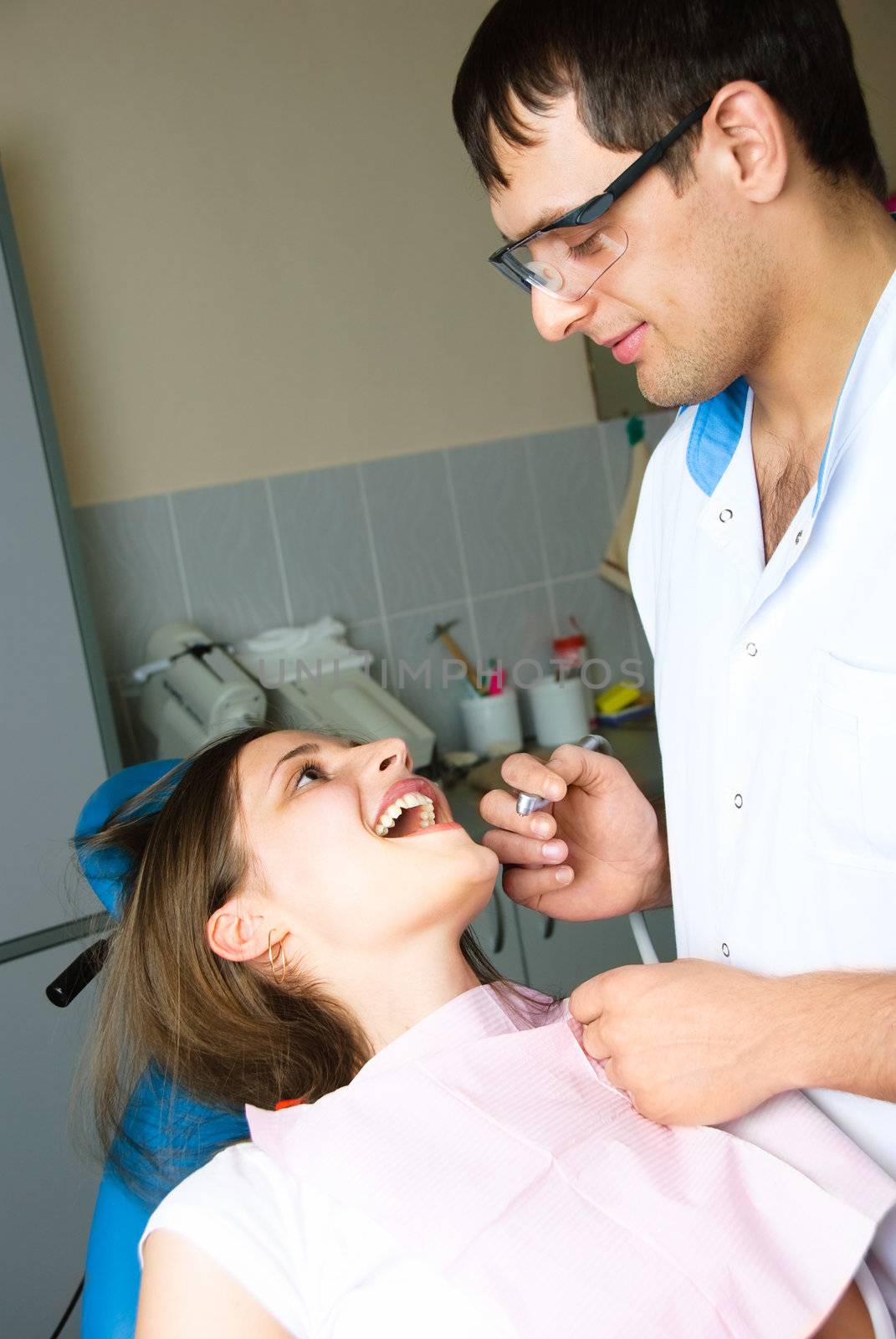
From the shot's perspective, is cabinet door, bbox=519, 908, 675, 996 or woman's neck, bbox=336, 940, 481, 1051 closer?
woman's neck, bbox=336, 940, 481, 1051

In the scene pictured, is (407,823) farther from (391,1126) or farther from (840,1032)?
(840,1032)

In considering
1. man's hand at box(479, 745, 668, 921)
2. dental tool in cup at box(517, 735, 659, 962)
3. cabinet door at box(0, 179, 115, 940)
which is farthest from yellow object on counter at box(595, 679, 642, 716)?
man's hand at box(479, 745, 668, 921)

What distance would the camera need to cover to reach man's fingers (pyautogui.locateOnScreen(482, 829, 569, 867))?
1.38 meters

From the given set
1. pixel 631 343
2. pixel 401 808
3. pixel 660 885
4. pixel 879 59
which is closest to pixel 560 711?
pixel 660 885

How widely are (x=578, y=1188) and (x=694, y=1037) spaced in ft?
0.59

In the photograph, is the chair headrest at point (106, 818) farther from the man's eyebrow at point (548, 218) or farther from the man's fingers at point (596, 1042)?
the man's eyebrow at point (548, 218)

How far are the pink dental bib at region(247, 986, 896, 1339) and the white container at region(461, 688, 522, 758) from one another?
1.78 meters

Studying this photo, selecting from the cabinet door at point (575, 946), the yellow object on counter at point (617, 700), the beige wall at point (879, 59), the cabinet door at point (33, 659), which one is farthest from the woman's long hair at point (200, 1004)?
the beige wall at point (879, 59)

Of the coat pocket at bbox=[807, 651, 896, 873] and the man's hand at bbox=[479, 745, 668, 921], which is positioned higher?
the coat pocket at bbox=[807, 651, 896, 873]

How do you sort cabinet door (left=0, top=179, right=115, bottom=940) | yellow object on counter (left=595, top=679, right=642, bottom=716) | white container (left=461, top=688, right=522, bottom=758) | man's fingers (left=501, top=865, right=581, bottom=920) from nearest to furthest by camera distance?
man's fingers (left=501, top=865, right=581, bottom=920) → cabinet door (left=0, top=179, right=115, bottom=940) → white container (left=461, top=688, right=522, bottom=758) → yellow object on counter (left=595, top=679, right=642, bottom=716)

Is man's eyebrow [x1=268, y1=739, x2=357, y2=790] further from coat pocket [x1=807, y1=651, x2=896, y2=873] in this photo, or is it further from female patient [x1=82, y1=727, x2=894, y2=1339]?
coat pocket [x1=807, y1=651, x2=896, y2=873]

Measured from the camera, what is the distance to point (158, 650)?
8.84 ft

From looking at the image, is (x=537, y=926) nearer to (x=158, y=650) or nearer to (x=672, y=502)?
(x=158, y=650)

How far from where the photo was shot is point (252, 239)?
114 inches
